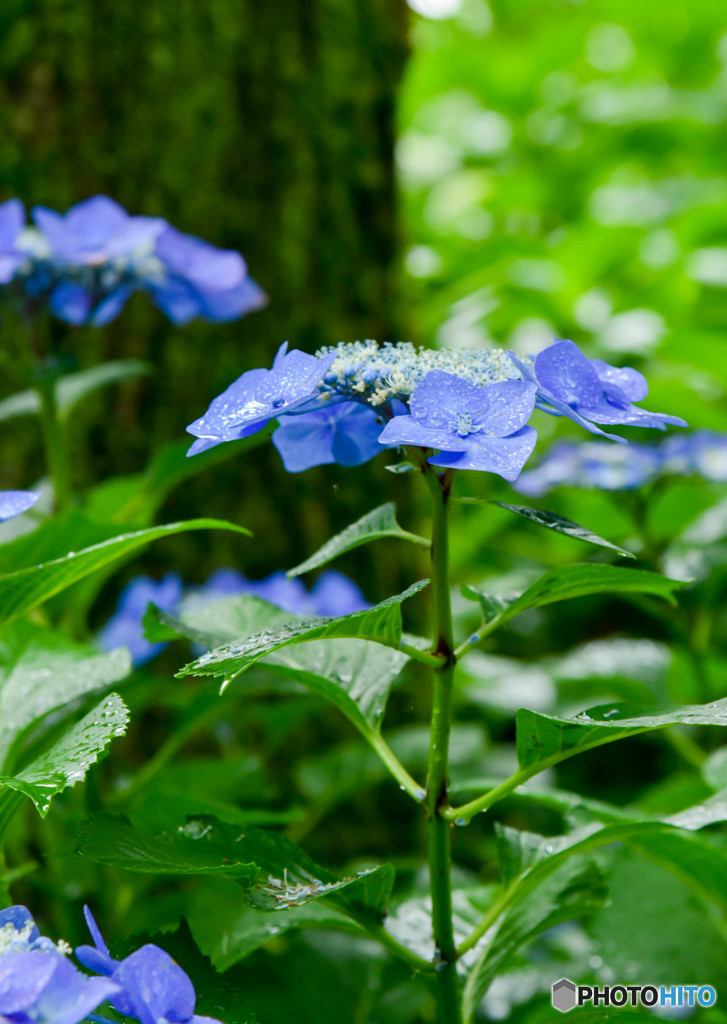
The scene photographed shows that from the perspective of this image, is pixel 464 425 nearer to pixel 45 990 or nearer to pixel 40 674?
pixel 45 990

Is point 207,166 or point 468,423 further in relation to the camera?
point 207,166

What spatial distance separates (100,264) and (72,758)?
69cm

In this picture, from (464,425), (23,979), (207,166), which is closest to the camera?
(23,979)

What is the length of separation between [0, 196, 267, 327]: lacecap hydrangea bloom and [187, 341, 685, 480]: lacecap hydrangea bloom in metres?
0.52

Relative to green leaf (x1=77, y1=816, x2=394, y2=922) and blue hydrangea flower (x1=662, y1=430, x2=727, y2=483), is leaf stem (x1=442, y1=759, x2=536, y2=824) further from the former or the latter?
blue hydrangea flower (x1=662, y1=430, x2=727, y2=483)

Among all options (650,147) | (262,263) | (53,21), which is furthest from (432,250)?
(53,21)

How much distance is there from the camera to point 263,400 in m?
0.54

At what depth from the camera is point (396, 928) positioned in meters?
0.80

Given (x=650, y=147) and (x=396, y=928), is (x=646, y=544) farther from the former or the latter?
(x=650, y=147)

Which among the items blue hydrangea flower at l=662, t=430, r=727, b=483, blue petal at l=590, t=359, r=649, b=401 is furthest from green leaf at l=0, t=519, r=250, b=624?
blue hydrangea flower at l=662, t=430, r=727, b=483

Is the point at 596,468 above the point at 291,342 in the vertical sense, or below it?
below

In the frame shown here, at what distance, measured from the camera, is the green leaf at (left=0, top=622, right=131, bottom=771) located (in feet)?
2.23

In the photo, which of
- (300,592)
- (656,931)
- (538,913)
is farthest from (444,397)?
(300,592)

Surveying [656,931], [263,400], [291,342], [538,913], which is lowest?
[656,931]
